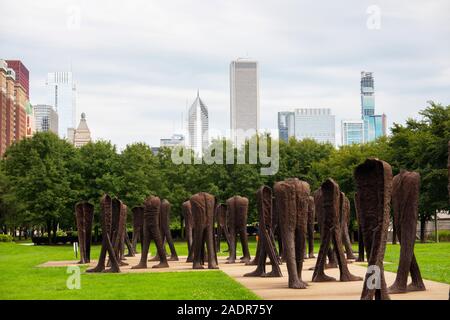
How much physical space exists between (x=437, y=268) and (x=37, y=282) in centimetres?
1312

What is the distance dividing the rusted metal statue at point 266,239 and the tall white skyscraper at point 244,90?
18.1 meters

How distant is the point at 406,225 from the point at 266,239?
644cm

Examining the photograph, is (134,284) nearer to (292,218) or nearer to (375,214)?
(292,218)

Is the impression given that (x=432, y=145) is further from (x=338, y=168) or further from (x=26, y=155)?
(x=26, y=155)

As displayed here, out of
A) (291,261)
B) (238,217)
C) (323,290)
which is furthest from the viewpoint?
(238,217)

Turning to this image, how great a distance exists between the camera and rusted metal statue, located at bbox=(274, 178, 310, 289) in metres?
17.5

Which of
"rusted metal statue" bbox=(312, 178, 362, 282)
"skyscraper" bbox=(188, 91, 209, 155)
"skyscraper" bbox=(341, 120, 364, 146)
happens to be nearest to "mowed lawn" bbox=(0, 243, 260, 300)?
"rusted metal statue" bbox=(312, 178, 362, 282)

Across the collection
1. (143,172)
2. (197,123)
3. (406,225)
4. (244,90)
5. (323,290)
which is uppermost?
(197,123)

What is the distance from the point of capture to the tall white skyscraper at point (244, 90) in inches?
1608

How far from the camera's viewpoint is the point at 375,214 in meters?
14.0

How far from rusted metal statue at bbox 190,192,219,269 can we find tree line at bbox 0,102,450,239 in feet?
83.5

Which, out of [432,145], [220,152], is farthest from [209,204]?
[220,152]

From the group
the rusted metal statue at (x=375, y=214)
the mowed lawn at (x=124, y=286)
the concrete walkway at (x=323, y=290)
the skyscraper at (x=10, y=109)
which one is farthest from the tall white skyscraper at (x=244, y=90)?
the skyscraper at (x=10, y=109)

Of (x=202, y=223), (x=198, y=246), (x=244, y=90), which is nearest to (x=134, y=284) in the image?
(x=202, y=223)
